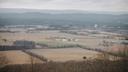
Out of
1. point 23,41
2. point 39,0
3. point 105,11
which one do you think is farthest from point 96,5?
point 23,41

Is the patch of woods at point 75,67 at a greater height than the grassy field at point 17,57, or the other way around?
the grassy field at point 17,57

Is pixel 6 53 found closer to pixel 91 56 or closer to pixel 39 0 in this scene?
pixel 39 0

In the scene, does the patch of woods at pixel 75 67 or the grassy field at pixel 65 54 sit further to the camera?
the grassy field at pixel 65 54

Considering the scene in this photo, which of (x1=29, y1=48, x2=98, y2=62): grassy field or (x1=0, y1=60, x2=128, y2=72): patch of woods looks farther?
(x1=29, y1=48, x2=98, y2=62): grassy field

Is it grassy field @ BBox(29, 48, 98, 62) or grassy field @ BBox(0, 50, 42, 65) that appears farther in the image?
grassy field @ BBox(29, 48, 98, 62)

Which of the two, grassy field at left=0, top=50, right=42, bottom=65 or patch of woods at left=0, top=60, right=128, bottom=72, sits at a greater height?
grassy field at left=0, top=50, right=42, bottom=65

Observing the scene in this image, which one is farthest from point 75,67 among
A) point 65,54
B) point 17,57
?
point 17,57

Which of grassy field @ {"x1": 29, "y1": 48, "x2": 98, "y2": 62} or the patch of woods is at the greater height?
grassy field @ {"x1": 29, "y1": 48, "x2": 98, "y2": 62}

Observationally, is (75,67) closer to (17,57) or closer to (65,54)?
(65,54)
